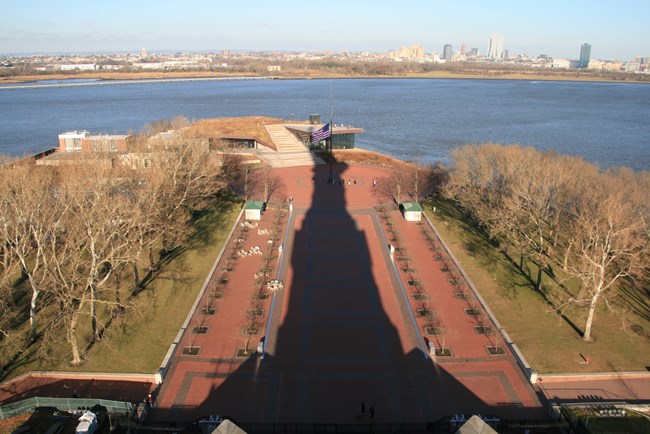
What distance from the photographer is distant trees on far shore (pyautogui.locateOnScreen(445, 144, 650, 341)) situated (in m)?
29.4

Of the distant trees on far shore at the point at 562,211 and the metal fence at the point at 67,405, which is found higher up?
the distant trees on far shore at the point at 562,211

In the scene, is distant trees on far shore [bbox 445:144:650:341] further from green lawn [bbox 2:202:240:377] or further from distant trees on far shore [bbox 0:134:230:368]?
distant trees on far shore [bbox 0:134:230:368]

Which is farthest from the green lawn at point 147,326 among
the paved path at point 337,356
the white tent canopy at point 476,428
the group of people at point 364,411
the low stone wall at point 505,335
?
the low stone wall at point 505,335

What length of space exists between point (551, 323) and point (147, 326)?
22.8 meters

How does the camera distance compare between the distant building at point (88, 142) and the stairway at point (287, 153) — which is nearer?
the distant building at point (88, 142)

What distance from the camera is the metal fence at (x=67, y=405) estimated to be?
21203 mm

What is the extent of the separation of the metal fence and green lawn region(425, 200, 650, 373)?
752 inches

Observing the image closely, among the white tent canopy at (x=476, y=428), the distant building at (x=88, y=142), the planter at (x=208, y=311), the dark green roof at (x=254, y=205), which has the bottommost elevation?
the planter at (x=208, y=311)

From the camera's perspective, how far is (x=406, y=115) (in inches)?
4550

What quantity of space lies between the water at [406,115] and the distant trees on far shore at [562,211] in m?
27.6

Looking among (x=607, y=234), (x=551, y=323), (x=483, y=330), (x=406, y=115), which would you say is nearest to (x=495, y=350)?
(x=483, y=330)

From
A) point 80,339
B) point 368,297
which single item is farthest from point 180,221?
point 368,297

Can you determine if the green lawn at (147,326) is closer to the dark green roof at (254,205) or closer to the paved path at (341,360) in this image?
the paved path at (341,360)

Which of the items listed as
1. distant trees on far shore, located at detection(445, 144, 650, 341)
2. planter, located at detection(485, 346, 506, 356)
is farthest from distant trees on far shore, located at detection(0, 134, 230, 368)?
distant trees on far shore, located at detection(445, 144, 650, 341)
